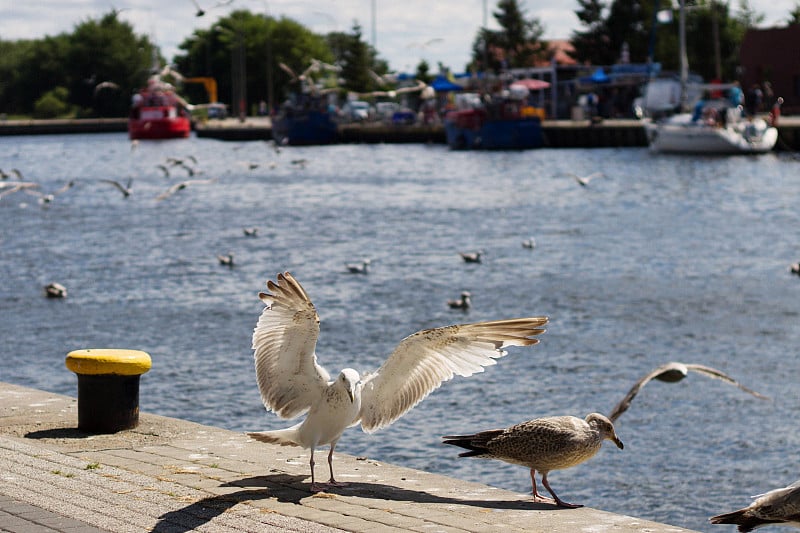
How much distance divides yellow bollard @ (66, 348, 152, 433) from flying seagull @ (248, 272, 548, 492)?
1582 millimetres

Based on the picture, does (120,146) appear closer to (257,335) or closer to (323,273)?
(323,273)

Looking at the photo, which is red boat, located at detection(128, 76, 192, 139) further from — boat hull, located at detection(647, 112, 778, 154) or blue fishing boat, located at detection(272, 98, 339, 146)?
boat hull, located at detection(647, 112, 778, 154)

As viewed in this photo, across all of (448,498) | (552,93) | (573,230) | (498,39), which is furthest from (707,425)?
(498,39)

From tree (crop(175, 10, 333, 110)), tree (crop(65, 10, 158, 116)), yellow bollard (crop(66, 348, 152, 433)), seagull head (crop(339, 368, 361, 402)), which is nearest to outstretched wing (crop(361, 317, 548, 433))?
seagull head (crop(339, 368, 361, 402))

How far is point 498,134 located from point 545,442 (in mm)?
69988

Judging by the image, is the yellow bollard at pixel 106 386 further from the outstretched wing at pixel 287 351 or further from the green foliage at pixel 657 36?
the green foliage at pixel 657 36

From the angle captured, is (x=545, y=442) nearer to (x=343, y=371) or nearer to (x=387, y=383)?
(x=387, y=383)

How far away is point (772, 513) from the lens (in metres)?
6.45

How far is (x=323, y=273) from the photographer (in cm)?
2953

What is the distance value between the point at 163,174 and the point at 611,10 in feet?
153

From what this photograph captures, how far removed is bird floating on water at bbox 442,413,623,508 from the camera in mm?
7703

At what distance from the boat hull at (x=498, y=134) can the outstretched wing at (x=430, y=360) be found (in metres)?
68.1

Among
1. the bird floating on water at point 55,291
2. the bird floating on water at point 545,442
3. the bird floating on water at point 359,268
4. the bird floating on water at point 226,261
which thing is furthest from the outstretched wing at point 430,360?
the bird floating on water at point 226,261

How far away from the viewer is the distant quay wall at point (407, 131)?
244 feet
